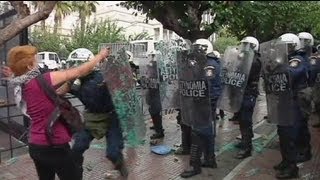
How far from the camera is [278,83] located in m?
5.30

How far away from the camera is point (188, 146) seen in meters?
6.85

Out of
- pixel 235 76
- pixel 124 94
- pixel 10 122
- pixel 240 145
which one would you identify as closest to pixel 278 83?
pixel 235 76

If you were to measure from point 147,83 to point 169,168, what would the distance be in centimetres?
210

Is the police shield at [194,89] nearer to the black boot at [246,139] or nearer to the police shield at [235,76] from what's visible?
the police shield at [235,76]

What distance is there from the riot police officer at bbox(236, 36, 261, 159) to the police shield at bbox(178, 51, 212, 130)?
998 mm

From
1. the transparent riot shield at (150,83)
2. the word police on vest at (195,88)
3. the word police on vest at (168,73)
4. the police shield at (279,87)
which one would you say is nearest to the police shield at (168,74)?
the word police on vest at (168,73)

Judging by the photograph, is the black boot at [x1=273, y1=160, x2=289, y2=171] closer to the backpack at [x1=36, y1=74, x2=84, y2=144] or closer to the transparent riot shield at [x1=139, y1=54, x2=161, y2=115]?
the transparent riot shield at [x1=139, y1=54, x2=161, y2=115]

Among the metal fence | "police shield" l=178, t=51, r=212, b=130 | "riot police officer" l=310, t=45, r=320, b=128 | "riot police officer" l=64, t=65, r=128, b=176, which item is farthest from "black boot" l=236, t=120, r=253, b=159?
the metal fence

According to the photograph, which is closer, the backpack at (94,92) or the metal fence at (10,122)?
the backpack at (94,92)

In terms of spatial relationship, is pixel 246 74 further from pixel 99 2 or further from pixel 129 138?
pixel 99 2

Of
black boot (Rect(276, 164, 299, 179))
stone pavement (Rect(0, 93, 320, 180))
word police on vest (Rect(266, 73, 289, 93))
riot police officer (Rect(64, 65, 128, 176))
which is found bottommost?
stone pavement (Rect(0, 93, 320, 180))

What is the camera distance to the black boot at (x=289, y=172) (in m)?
5.48

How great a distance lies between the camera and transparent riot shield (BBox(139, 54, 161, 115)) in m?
7.82

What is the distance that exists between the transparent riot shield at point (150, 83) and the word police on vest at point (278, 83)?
2.70 metres
